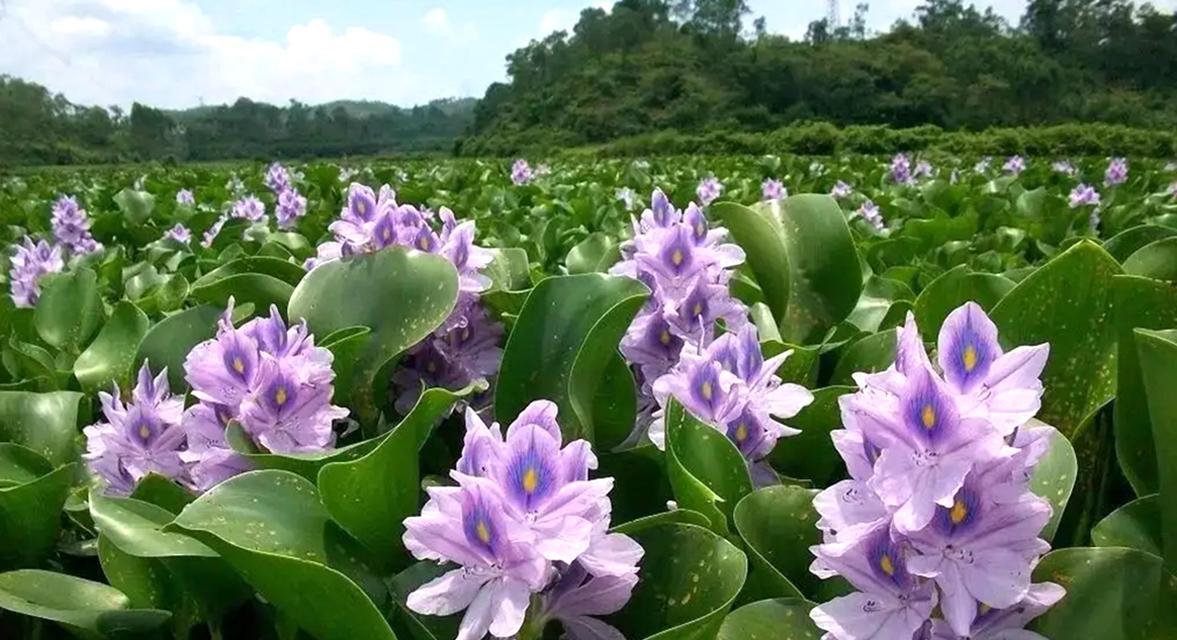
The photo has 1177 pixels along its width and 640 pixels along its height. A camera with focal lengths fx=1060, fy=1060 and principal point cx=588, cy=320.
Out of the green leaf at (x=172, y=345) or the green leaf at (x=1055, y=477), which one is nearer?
the green leaf at (x=1055, y=477)

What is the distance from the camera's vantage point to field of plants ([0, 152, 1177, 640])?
0.76 m

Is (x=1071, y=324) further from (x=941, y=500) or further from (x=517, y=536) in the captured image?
(x=517, y=536)

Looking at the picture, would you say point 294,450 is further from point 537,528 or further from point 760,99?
point 760,99

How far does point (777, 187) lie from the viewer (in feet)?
18.1

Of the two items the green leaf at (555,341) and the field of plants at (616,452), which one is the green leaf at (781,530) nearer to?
the field of plants at (616,452)

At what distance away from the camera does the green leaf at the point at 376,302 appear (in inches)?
51.3

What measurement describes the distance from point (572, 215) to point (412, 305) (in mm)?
3141

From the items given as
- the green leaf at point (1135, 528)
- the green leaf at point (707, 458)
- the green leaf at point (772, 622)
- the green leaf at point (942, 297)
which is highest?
the green leaf at point (942, 297)

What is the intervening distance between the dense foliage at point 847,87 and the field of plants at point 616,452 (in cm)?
3998

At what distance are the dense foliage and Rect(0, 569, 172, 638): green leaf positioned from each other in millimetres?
40407

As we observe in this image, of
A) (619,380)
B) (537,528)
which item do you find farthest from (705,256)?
(537,528)

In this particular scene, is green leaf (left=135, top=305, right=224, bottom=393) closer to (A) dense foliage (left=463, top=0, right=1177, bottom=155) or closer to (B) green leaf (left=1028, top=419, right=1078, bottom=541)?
(B) green leaf (left=1028, top=419, right=1078, bottom=541)

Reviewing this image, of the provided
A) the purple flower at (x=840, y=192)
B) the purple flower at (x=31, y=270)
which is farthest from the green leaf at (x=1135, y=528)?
the purple flower at (x=840, y=192)

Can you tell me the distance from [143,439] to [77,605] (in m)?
0.26
